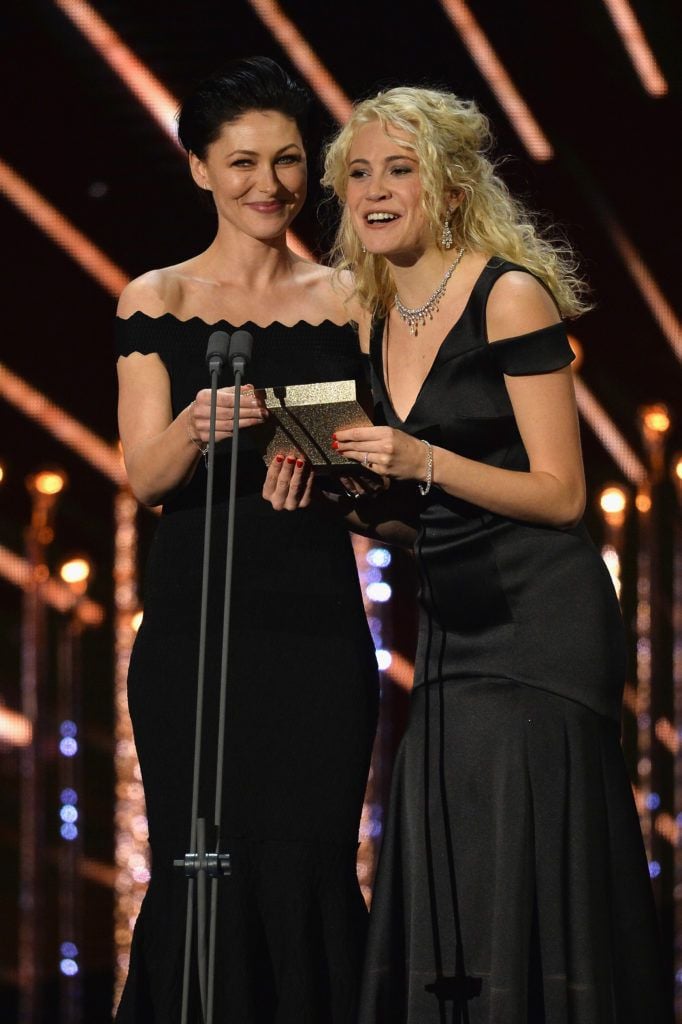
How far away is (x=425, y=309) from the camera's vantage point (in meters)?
2.36

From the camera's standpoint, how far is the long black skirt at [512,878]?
7.11 feet

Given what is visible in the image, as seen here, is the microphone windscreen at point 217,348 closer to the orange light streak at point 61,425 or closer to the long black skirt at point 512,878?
the long black skirt at point 512,878

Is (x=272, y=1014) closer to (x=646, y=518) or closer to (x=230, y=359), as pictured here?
(x=230, y=359)

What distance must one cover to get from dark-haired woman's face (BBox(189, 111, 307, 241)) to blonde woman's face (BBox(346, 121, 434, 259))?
0.23m

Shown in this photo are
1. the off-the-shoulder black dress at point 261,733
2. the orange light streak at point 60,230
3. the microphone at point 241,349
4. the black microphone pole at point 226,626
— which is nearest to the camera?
the black microphone pole at point 226,626

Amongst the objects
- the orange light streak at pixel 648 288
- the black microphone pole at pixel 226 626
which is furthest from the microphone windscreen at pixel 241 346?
the orange light streak at pixel 648 288

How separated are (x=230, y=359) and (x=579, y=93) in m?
2.87

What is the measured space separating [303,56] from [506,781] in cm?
295

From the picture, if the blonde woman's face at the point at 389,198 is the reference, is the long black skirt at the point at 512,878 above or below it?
below

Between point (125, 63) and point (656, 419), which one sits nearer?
point (125, 63)

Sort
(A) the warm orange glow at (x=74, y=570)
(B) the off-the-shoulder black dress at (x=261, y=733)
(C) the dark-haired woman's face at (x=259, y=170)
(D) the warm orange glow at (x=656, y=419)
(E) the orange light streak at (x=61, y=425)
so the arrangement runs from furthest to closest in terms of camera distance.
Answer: (A) the warm orange glow at (x=74, y=570) → (D) the warm orange glow at (x=656, y=419) → (E) the orange light streak at (x=61, y=425) → (C) the dark-haired woman's face at (x=259, y=170) → (B) the off-the-shoulder black dress at (x=261, y=733)

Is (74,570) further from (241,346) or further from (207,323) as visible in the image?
(241,346)

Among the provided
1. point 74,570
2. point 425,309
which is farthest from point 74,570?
point 425,309

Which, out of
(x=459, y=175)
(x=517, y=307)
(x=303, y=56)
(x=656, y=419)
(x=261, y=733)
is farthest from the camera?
(x=656, y=419)
